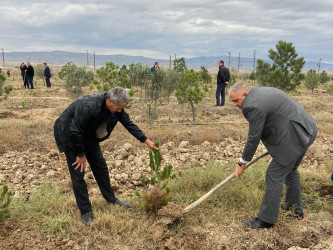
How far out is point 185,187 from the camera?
4250 mm

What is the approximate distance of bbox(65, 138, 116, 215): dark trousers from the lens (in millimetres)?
3412

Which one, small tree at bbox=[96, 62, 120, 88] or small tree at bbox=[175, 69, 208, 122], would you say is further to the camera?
small tree at bbox=[96, 62, 120, 88]

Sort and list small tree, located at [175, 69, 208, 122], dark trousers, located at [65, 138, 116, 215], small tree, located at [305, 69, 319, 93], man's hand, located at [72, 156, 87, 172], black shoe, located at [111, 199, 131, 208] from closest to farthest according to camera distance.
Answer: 1. man's hand, located at [72, 156, 87, 172]
2. dark trousers, located at [65, 138, 116, 215]
3. black shoe, located at [111, 199, 131, 208]
4. small tree, located at [175, 69, 208, 122]
5. small tree, located at [305, 69, 319, 93]

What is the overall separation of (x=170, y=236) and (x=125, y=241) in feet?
1.64

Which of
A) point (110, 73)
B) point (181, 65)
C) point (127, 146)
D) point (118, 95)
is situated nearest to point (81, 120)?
point (118, 95)

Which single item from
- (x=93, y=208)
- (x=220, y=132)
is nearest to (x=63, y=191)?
(x=93, y=208)

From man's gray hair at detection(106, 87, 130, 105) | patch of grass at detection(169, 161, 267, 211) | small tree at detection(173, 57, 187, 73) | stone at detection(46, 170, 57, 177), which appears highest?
small tree at detection(173, 57, 187, 73)

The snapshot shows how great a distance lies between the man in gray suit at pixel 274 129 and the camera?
2.98m

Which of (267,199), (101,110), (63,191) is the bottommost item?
(63,191)

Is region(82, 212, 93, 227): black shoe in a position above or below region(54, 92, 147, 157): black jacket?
below

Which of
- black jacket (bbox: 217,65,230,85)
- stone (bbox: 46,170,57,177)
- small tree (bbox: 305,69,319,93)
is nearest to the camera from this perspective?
stone (bbox: 46,170,57,177)

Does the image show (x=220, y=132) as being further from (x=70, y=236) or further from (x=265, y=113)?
(x=70, y=236)

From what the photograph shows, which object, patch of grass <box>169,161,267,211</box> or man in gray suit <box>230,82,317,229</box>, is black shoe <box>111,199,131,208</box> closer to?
patch of grass <box>169,161,267,211</box>

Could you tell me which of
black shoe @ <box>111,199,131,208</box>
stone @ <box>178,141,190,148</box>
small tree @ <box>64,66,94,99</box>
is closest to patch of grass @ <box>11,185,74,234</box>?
black shoe @ <box>111,199,131,208</box>
